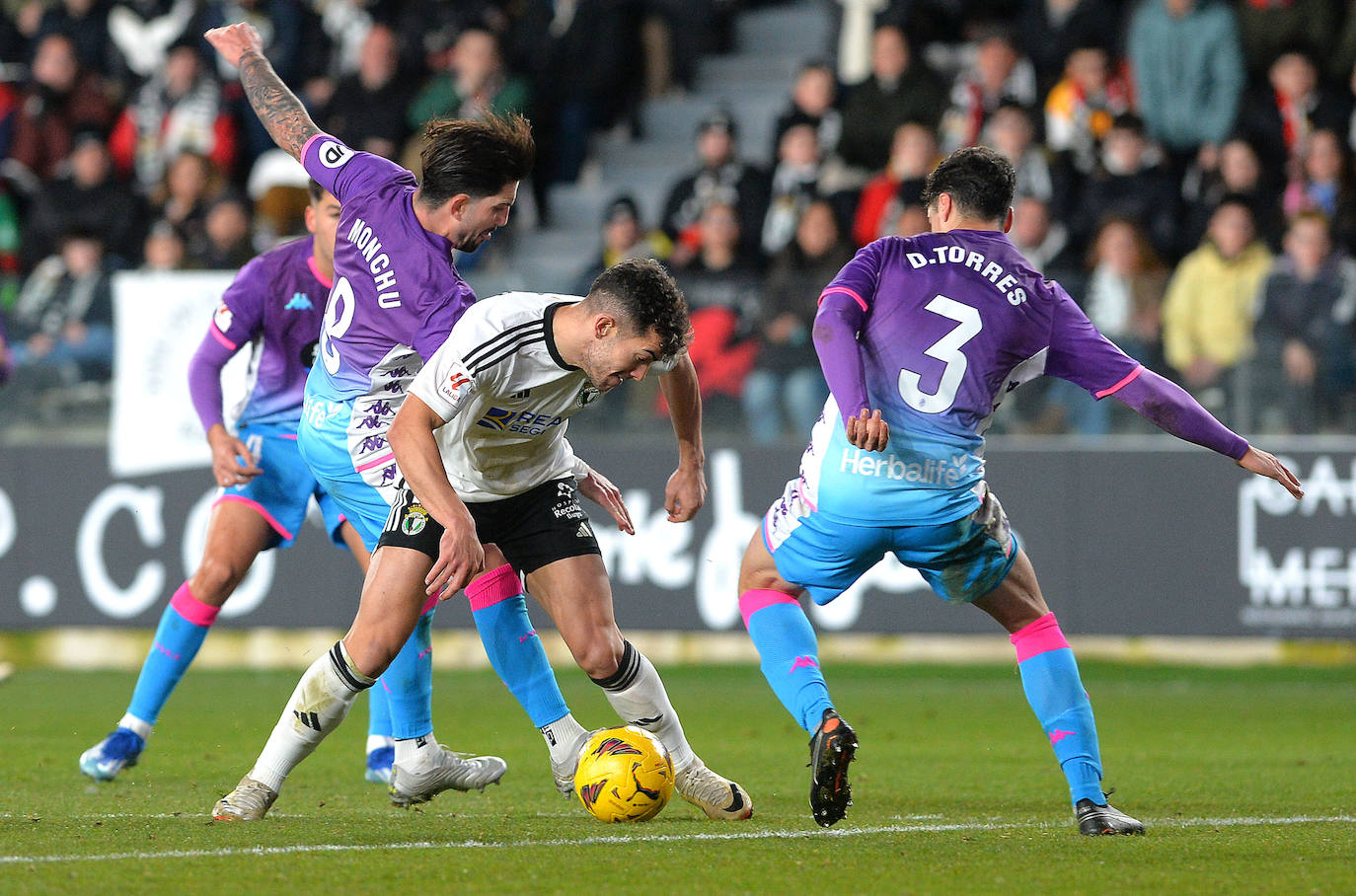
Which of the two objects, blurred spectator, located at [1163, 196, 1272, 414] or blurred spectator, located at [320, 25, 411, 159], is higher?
blurred spectator, located at [320, 25, 411, 159]

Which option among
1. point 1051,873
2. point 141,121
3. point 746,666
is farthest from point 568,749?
point 141,121

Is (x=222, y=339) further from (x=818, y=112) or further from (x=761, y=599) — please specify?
(x=818, y=112)

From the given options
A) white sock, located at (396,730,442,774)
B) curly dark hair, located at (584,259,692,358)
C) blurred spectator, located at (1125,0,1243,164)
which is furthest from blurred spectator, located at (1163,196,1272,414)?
curly dark hair, located at (584,259,692,358)

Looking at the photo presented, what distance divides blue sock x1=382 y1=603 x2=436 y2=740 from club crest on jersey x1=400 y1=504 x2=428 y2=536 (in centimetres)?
70

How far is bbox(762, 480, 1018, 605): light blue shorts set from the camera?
5.68 m

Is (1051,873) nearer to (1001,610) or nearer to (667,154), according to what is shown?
(1001,610)

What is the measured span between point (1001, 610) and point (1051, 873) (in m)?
1.22

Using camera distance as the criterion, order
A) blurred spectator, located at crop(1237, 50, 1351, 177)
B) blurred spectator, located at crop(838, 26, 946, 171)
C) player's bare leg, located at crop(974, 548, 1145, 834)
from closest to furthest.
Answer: player's bare leg, located at crop(974, 548, 1145, 834), blurred spectator, located at crop(1237, 50, 1351, 177), blurred spectator, located at crop(838, 26, 946, 171)

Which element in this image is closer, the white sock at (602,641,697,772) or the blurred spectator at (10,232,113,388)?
the white sock at (602,641,697,772)

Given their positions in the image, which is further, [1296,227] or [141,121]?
[141,121]

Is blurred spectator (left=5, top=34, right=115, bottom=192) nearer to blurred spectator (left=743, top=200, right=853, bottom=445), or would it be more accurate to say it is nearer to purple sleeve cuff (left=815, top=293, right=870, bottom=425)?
blurred spectator (left=743, top=200, right=853, bottom=445)

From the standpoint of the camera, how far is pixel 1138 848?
5.22 meters

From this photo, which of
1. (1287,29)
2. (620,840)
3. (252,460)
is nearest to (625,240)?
(1287,29)

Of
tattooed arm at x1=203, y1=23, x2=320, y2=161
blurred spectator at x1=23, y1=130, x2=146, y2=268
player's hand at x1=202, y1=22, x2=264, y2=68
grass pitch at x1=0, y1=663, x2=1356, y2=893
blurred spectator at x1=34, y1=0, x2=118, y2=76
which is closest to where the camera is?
grass pitch at x1=0, y1=663, x2=1356, y2=893
